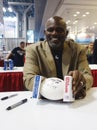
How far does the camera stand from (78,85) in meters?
0.92

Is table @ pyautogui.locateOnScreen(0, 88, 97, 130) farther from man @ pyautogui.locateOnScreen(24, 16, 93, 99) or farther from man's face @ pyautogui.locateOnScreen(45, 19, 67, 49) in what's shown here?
man's face @ pyautogui.locateOnScreen(45, 19, 67, 49)

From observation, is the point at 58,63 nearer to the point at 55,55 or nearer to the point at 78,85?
the point at 55,55

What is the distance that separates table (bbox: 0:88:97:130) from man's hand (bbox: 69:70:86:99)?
3cm

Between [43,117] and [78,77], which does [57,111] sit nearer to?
[43,117]

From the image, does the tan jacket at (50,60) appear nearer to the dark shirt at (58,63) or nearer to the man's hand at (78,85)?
the dark shirt at (58,63)

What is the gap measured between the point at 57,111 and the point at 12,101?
0.26 metres

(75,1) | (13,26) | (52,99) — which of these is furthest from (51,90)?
(13,26)

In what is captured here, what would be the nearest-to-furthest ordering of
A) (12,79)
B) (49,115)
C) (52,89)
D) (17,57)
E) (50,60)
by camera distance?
1. (49,115)
2. (52,89)
3. (50,60)
4. (12,79)
5. (17,57)

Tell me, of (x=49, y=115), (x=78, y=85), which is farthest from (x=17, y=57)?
(x=49, y=115)

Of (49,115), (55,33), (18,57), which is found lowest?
(49,115)

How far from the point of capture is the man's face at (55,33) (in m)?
1.25

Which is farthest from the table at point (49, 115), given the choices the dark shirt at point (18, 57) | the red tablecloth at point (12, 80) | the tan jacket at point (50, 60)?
the dark shirt at point (18, 57)

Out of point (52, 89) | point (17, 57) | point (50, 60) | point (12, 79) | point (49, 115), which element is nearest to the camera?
point (49, 115)

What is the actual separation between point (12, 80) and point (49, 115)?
6.45ft
